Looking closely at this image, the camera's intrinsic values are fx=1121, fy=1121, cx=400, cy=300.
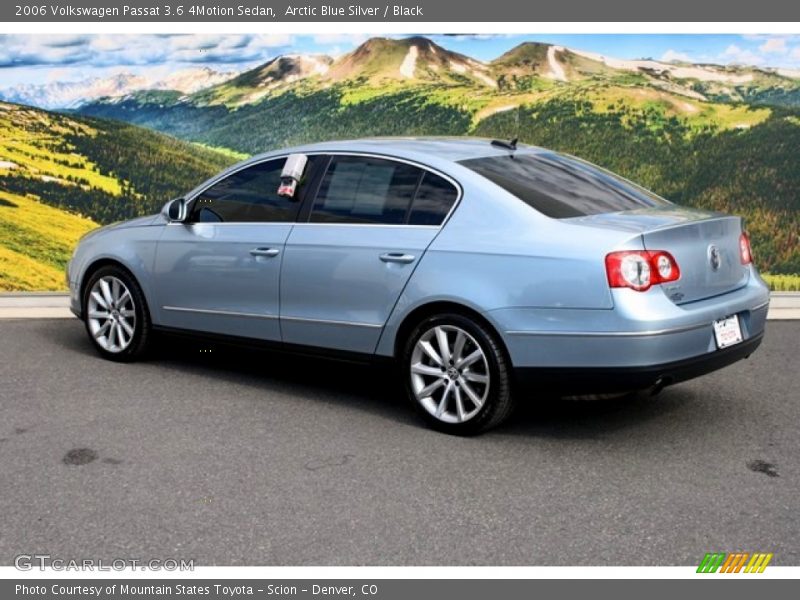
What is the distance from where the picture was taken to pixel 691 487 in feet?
16.7

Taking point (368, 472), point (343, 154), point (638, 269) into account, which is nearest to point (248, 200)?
point (343, 154)

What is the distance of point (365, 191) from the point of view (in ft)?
21.2

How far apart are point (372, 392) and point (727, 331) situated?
225 cm

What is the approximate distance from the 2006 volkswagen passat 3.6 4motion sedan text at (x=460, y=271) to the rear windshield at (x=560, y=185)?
0.06 ft

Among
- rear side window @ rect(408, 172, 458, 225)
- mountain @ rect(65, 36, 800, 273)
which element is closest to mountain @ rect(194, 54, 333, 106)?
mountain @ rect(65, 36, 800, 273)

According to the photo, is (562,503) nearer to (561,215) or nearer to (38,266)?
(561,215)

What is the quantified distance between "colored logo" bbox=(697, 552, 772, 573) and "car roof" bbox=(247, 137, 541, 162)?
281 centimetres

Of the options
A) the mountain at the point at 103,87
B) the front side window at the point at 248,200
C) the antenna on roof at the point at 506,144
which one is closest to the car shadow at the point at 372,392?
the front side window at the point at 248,200

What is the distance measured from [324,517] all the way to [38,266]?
7.61m

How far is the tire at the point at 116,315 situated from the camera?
754cm

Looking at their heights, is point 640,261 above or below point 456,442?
above

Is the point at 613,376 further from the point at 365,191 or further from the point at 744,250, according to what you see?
the point at 365,191

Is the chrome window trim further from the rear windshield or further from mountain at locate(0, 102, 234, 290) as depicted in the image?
mountain at locate(0, 102, 234, 290)
